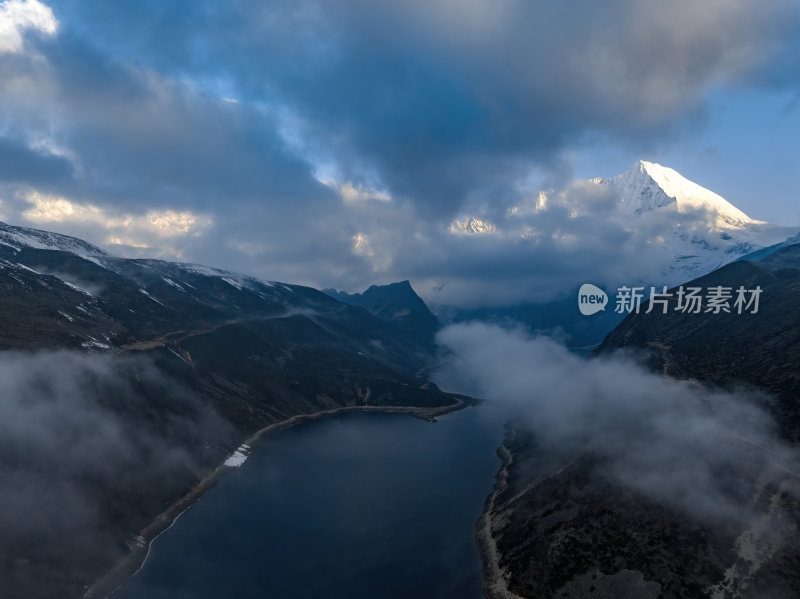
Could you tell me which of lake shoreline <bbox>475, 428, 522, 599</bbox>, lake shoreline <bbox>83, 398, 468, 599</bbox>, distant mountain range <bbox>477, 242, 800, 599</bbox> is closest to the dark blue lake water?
lake shoreline <bbox>475, 428, 522, 599</bbox>

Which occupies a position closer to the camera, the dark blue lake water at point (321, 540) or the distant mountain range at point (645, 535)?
the distant mountain range at point (645, 535)

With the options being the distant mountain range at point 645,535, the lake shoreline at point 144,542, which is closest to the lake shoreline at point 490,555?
the distant mountain range at point 645,535

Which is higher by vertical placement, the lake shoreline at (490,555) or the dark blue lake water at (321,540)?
the lake shoreline at (490,555)

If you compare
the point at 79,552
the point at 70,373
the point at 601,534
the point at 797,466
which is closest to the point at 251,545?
the point at 79,552

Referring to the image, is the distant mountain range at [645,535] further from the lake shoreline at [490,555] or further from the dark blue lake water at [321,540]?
the dark blue lake water at [321,540]

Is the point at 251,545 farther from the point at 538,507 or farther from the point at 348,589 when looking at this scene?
the point at 538,507

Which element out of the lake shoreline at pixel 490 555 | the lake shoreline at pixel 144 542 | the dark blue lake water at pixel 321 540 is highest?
the lake shoreline at pixel 490 555

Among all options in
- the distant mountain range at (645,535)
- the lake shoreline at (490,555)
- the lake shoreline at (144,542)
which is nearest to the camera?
the distant mountain range at (645,535)

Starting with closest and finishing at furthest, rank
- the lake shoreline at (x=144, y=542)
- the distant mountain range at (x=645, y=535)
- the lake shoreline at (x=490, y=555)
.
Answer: the distant mountain range at (x=645, y=535) < the lake shoreline at (x=144, y=542) < the lake shoreline at (x=490, y=555)

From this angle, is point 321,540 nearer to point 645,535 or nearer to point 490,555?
point 490,555
